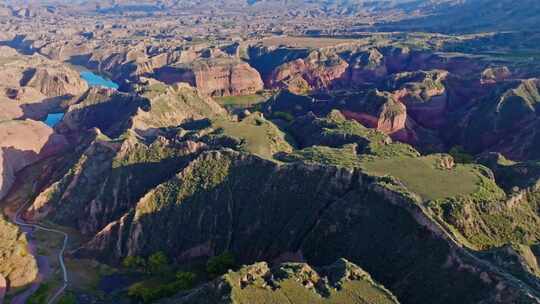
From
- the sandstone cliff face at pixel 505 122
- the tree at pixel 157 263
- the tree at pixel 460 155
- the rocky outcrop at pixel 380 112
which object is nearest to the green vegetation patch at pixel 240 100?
the rocky outcrop at pixel 380 112

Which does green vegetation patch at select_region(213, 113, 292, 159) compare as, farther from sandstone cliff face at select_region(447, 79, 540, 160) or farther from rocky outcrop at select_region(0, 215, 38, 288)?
sandstone cliff face at select_region(447, 79, 540, 160)

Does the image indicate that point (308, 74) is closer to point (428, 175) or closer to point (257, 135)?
point (257, 135)

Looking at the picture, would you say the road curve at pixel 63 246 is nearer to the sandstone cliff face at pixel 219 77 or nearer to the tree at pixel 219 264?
the tree at pixel 219 264

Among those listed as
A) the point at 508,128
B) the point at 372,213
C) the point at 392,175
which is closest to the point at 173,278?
the point at 372,213

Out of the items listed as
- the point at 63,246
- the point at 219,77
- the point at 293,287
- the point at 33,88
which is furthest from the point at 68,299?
the point at 219,77

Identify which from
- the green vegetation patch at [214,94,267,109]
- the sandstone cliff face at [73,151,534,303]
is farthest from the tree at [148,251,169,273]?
the green vegetation patch at [214,94,267,109]

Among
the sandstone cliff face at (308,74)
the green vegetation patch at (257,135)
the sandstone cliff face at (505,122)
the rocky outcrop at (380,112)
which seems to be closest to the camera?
the green vegetation patch at (257,135)
